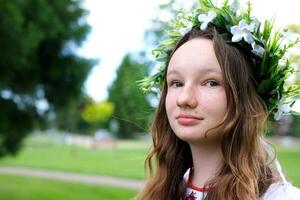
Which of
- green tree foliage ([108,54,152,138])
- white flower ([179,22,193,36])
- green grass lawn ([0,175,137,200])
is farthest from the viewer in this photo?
green grass lawn ([0,175,137,200])

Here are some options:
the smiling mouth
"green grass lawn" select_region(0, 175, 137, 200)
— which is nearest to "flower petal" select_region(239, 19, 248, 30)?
the smiling mouth

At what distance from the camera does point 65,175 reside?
1533 cm

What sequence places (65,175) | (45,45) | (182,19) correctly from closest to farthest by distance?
1. (182,19)
2. (45,45)
3. (65,175)

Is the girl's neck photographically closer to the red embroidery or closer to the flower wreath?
the red embroidery

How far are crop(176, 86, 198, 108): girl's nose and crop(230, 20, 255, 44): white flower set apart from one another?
0.76ft

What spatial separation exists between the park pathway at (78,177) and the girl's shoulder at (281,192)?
9493mm

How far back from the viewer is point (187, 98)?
1.58 metres

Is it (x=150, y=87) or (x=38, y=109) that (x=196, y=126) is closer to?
(x=150, y=87)

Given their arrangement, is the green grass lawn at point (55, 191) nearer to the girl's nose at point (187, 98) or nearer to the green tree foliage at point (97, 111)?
the girl's nose at point (187, 98)

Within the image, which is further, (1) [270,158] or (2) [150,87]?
(2) [150,87]

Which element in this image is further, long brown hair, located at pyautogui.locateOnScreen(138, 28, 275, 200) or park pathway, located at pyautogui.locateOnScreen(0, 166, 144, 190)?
park pathway, located at pyautogui.locateOnScreen(0, 166, 144, 190)

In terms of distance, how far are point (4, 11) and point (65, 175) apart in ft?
25.7

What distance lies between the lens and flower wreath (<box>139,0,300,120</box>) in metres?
1.69

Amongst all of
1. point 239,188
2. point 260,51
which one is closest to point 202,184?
point 239,188
